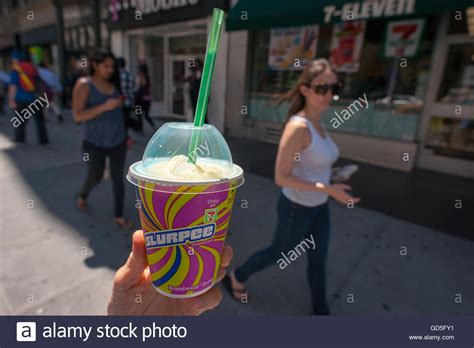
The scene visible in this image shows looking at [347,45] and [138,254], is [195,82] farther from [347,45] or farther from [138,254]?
[138,254]

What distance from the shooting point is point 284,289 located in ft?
8.82

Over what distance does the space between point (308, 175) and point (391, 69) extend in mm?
5607

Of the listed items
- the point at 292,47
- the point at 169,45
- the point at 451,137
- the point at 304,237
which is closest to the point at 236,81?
the point at 292,47

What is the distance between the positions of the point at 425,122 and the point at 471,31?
1.70 metres

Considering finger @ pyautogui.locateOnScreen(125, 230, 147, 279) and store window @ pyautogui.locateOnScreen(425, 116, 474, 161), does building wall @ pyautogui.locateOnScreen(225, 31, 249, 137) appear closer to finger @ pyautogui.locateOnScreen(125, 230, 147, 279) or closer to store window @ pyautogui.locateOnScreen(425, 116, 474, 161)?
store window @ pyautogui.locateOnScreen(425, 116, 474, 161)

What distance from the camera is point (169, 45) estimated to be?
11016 millimetres

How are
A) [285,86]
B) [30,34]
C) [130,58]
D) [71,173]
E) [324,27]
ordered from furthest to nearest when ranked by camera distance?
[30,34]
[130,58]
[285,86]
[324,27]
[71,173]

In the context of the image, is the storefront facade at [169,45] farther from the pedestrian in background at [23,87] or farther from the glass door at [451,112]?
the glass door at [451,112]

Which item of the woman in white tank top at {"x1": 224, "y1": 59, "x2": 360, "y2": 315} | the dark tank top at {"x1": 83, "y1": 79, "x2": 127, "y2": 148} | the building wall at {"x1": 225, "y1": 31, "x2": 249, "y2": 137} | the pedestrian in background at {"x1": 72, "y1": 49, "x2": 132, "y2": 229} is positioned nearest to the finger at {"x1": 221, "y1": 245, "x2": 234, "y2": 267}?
the woman in white tank top at {"x1": 224, "y1": 59, "x2": 360, "y2": 315}

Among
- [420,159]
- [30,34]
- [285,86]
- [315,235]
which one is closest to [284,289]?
[315,235]

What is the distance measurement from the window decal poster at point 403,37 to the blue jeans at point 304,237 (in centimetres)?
553

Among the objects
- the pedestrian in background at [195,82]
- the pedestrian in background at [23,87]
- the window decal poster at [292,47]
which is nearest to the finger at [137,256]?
the pedestrian in background at [195,82]

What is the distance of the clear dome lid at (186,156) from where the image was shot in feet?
3.22

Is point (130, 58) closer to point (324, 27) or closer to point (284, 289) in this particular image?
point (324, 27)
